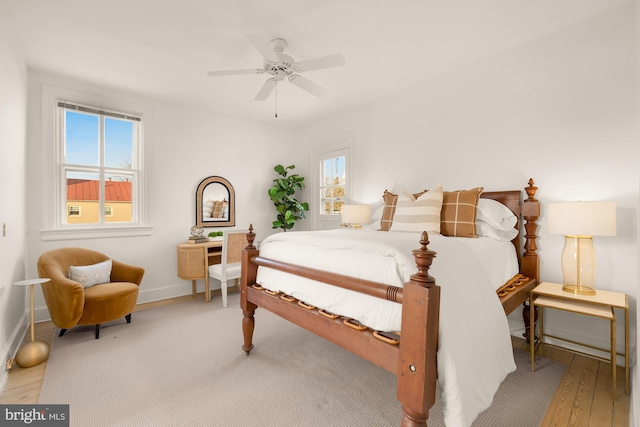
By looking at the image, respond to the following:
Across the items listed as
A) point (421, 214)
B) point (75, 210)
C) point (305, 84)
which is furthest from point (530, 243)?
point (75, 210)

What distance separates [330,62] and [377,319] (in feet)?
6.28

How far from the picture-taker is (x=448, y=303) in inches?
54.2

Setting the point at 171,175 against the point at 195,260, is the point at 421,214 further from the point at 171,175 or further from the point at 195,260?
the point at 171,175

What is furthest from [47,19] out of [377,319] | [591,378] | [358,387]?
[591,378]

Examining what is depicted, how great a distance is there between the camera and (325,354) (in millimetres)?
2404

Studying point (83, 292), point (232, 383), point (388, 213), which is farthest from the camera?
point (388, 213)

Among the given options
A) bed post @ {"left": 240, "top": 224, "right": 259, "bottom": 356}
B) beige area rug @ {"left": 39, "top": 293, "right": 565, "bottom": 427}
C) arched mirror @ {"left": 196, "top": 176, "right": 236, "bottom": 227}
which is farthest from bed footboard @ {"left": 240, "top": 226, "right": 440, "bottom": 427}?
arched mirror @ {"left": 196, "top": 176, "right": 236, "bottom": 227}

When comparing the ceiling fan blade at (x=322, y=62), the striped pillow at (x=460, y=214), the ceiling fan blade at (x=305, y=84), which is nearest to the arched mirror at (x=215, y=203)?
the ceiling fan blade at (x=305, y=84)

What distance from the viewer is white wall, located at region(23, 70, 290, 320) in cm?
316

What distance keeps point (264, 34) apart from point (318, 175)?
2.70 m

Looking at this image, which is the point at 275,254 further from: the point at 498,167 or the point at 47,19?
the point at 47,19

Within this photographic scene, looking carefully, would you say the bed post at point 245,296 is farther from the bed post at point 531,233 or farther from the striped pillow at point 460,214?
the bed post at point 531,233

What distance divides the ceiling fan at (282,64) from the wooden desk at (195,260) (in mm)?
2091

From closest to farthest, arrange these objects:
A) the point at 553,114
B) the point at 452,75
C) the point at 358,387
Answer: the point at 358,387 < the point at 553,114 < the point at 452,75
